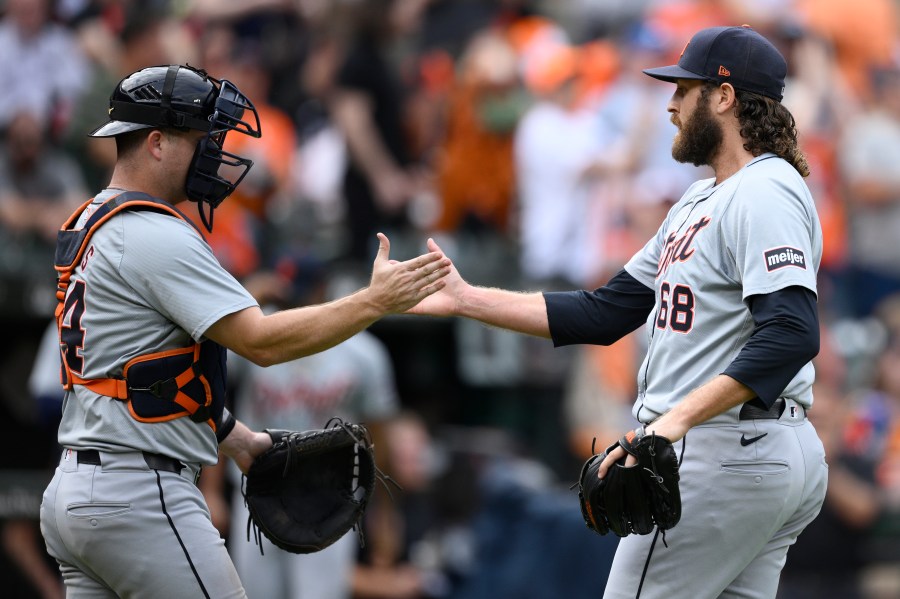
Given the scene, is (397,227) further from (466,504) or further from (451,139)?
(466,504)

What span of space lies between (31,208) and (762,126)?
5.56 meters

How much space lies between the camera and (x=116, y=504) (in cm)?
407

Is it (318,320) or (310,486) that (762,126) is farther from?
(310,486)

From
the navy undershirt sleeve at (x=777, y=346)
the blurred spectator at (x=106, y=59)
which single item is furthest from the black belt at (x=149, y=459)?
the blurred spectator at (x=106, y=59)

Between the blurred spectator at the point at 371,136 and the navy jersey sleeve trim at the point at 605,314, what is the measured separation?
4711mm

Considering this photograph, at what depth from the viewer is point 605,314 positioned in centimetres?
481

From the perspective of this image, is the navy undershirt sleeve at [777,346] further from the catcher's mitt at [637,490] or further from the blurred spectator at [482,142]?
the blurred spectator at [482,142]

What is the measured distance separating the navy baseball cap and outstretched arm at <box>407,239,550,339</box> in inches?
38.6

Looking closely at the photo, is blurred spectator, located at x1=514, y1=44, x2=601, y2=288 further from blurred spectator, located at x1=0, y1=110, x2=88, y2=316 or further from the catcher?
the catcher

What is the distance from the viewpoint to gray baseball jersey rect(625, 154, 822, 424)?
4.07 m

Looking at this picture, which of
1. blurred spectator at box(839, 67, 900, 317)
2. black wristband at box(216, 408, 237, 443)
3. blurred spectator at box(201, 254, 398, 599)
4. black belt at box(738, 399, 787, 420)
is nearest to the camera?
black belt at box(738, 399, 787, 420)

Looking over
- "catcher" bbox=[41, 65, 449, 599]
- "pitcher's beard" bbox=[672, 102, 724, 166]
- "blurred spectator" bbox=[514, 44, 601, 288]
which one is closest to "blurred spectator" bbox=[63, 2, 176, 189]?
"blurred spectator" bbox=[514, 44, 601, 288]

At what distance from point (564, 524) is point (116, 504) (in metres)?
4.43

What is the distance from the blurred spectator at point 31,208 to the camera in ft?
28.3
